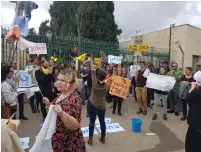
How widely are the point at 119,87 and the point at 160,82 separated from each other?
1.41 m

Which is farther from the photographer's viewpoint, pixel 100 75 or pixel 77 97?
pixel 100 75

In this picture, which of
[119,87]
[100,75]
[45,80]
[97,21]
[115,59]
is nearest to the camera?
[100,75]

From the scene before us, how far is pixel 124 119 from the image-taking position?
8.55 metres

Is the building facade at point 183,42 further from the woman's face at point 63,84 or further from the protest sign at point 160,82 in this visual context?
the woman's face at point 63,84

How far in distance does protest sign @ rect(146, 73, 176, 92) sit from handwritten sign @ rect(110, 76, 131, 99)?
2.47 feet

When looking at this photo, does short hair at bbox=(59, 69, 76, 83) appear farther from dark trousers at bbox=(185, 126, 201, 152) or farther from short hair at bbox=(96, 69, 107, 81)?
short hair at bbox=(96, 69, 107, 81)

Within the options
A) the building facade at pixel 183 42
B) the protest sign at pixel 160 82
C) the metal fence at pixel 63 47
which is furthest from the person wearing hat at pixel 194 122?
the building facade at pixel 183 42

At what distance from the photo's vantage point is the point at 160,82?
883cm

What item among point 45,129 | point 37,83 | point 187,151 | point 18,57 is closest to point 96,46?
point 18,57

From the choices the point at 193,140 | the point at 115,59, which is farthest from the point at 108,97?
the point at 193,140

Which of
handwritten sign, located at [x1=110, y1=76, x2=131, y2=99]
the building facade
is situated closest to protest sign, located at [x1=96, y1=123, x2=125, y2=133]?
handwritten sign, located at [x1=110, y1=76, x2=131, y2=99]

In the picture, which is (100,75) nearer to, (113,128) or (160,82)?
(113,128)

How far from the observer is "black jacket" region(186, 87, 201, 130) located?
12.9 feet

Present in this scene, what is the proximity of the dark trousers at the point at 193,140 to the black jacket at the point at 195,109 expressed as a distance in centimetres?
9
